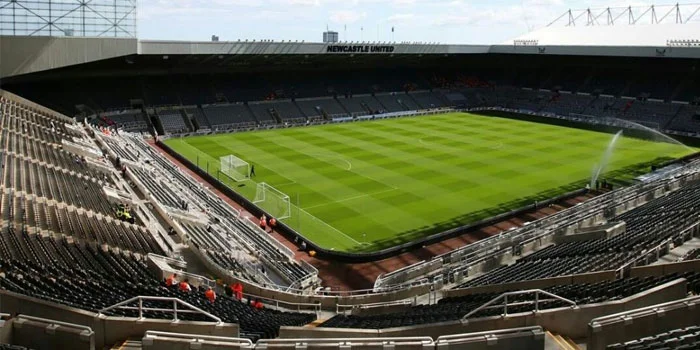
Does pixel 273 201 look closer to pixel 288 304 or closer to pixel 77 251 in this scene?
pixel 288 304

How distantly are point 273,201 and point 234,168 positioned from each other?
27.7 ft

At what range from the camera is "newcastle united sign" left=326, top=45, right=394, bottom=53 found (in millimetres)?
65188

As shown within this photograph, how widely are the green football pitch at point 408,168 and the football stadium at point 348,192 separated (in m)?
0.27

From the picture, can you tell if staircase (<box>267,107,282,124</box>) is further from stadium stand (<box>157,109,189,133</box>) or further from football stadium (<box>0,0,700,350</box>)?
stadium stand (<box>157,109,189,133</box>)

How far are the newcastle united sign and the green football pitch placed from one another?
28.5 feet

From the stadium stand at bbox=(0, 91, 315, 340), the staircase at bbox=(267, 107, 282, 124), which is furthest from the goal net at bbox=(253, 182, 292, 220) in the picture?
the staircase at bbox=(267, 107, 282, 124)

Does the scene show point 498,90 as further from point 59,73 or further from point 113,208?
point 113,208

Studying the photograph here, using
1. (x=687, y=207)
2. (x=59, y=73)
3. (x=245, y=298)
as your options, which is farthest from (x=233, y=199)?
(x=59, y=73)

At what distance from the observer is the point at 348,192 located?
3547 cm

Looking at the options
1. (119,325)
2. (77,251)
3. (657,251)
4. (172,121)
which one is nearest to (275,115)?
(172,121)

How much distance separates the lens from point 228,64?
6662cm

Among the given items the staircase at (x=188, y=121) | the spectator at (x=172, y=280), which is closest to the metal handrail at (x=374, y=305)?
the spectator at (x=172, y=280)

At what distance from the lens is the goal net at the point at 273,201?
31656mm

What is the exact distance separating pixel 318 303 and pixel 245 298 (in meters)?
2.39
